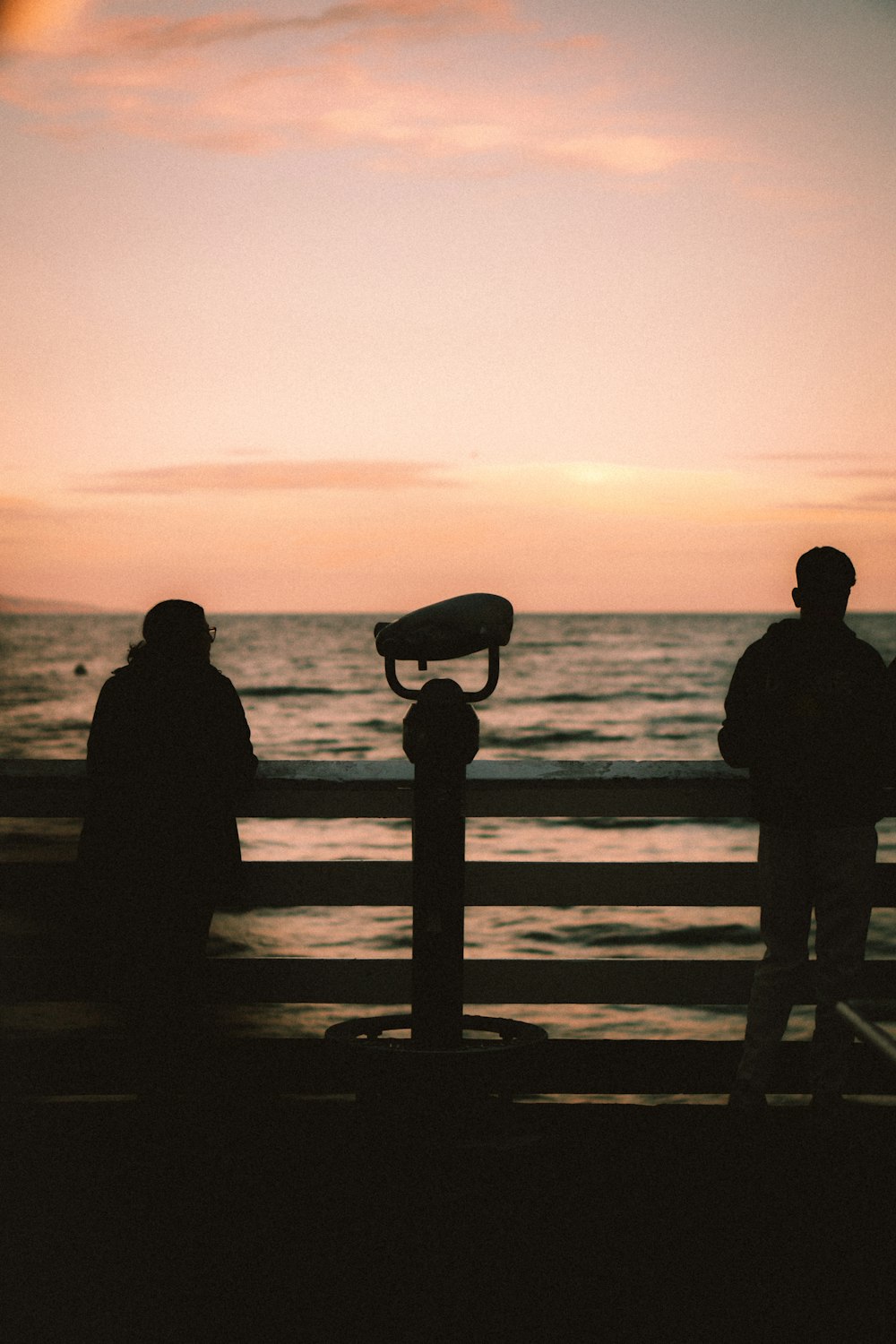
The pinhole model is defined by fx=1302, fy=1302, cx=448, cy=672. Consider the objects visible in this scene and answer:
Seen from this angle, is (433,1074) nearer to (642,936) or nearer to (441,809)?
(441,809)

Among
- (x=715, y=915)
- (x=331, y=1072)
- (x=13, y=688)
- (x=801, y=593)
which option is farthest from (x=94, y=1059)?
(x=13, y=688)

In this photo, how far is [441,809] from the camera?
3314mm

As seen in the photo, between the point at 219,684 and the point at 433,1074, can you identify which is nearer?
the point at 433,1074

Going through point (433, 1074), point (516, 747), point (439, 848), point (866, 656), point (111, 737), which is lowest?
point (516, 747)

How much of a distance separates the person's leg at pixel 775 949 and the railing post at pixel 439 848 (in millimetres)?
829

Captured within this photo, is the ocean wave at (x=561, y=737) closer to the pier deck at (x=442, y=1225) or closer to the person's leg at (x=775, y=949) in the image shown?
the person's leg at (x=775, y=949)

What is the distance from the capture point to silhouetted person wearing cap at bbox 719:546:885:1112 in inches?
134

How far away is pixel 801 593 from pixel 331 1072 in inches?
76.3

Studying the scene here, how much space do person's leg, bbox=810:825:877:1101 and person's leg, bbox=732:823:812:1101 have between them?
0.05 m

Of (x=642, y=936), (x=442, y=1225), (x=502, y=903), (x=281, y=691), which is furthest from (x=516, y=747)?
(x=442, y=1225)

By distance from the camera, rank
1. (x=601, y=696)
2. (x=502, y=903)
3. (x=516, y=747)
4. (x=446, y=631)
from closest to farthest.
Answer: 1. (x=446, y=631)
2. (x=502, y=903)
3. (x=516, y=747)
4. (x=601, y=696)

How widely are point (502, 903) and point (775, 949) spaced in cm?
81

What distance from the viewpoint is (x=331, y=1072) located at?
3.85 metres

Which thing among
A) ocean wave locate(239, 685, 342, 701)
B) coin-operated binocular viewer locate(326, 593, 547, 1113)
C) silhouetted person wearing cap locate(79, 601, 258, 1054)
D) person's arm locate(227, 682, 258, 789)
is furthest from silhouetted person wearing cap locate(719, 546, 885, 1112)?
ocean wave locate(239, 685, 342, 701)
